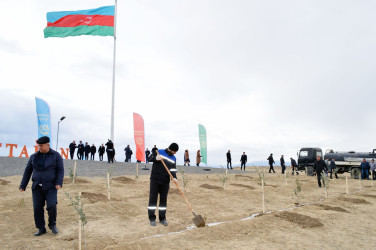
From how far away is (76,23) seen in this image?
22734 mm

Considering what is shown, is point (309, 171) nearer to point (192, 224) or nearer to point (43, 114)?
point (192, 224)

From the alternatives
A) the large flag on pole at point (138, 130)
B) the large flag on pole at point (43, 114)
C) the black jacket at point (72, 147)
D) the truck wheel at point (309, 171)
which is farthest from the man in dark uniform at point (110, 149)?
the truck wheel at point (309, 171)

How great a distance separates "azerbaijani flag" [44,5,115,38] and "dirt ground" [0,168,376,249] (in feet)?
49.0

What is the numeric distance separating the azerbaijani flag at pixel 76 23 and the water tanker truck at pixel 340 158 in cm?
2168

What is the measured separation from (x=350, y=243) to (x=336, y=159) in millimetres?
24035

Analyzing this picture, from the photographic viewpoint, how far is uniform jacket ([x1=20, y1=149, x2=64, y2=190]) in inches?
233

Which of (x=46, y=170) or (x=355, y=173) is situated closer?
(x=46, y=170)

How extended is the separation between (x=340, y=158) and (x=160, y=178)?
1020 inches

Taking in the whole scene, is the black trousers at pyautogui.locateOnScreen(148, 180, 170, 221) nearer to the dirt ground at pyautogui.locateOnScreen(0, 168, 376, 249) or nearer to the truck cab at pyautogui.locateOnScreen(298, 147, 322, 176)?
the dirt ground at pyautogui.locateOnScreen(0, 168, 376, 249)

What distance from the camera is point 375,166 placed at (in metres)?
23.6

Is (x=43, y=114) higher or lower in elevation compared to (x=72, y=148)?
higher

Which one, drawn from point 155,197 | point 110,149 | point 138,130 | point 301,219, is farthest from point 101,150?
point 301,219

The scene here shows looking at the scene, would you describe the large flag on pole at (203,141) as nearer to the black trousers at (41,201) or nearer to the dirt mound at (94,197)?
the dirt mound at (94,197)

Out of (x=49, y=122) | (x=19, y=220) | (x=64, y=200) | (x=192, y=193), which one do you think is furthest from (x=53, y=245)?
(x=49, y=122)
